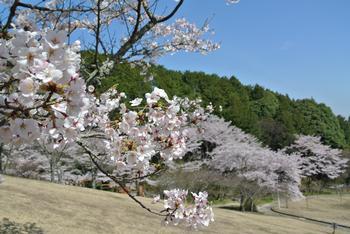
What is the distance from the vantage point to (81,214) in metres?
11.0

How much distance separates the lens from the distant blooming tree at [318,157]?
42.0 m

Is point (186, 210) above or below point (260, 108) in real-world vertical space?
below

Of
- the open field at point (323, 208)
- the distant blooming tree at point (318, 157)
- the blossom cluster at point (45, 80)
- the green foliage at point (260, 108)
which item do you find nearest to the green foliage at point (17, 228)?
the blossom cluster at point (45, 80)

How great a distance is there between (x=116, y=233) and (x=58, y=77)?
348 inches

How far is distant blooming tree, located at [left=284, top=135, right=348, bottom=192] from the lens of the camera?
4200 centimetres

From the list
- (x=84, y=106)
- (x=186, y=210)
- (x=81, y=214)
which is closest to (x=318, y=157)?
(x=81, y=214)

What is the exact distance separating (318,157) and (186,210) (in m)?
41.3

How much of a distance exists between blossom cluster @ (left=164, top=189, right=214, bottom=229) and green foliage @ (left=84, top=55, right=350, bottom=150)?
31.1m

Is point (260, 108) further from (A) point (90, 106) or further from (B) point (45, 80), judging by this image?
(B) point (45, 80)

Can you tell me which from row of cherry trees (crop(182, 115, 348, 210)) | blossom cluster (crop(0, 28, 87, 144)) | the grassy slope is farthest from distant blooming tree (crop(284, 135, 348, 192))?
blossom cluster (crop(0, 28, 87, 144))

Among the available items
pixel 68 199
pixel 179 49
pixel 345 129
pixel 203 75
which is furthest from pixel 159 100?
pixel 345 129

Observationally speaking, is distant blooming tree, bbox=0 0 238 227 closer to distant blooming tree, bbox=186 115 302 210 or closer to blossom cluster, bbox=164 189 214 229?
blossom cluster, bbox=164 189 214 229

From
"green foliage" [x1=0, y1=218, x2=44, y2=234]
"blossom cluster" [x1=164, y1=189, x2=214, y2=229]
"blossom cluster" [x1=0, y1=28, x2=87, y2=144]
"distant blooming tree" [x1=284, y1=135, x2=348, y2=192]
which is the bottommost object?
"green foliage" [x1=0, y1=218, x2=44, y2=234]

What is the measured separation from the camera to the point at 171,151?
3.59 meters
